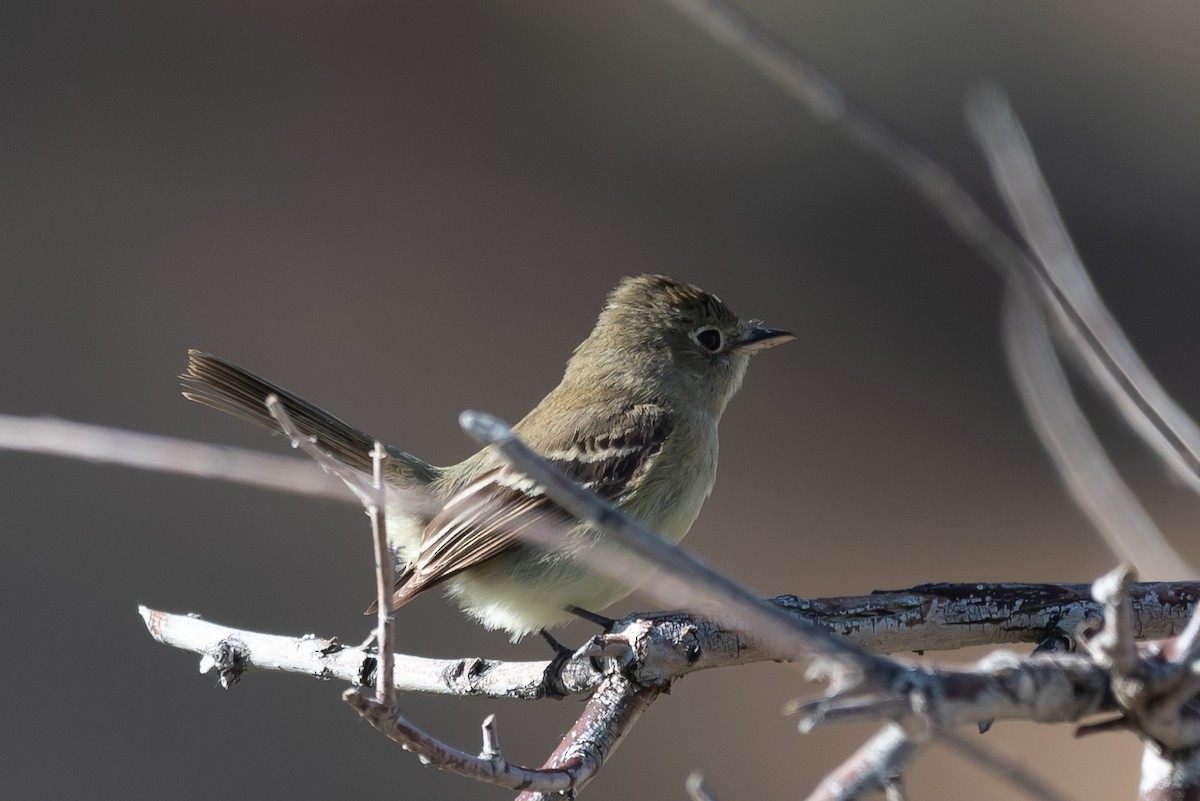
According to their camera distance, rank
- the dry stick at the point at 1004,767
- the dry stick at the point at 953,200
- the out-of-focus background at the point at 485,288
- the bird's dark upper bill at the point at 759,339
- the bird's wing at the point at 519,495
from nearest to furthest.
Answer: the dry stick at the point at 1004,767
the dry stick at the point at 953,200
the bird's wing at the point at 519,495
the bird's dark upper bill at the point at 759,339
the out-of-focus background at the point at 485,288

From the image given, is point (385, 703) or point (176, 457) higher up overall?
point (176, 457)

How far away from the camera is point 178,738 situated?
26.4 feet

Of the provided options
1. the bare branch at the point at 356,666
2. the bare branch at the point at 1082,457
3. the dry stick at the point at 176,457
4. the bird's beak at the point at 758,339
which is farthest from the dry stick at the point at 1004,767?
the bird's beak at the point at 758,339

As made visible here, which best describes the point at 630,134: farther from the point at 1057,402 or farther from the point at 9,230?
the point at 1057,402

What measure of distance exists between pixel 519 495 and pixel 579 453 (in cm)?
35

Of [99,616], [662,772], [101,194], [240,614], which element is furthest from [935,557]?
[101,194]

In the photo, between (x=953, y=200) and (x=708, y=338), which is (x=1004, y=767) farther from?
(x=708, y=338)

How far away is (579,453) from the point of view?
14.6 ft

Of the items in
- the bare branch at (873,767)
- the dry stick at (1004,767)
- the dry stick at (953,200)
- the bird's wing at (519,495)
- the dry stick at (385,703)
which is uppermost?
the bird's wing at (519,495)

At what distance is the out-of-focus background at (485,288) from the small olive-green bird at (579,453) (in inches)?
137

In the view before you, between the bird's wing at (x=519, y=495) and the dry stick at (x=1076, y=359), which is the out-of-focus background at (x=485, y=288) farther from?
the dry stick at (x=1076, y=359)

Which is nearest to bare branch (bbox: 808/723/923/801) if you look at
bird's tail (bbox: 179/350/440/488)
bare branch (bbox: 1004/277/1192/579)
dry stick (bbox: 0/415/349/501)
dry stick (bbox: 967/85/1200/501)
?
dry stick (bbox: 0/415/349/501)

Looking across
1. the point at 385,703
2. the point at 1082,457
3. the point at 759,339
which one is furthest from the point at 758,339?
the point at 385,703

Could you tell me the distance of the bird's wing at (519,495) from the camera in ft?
13.1
